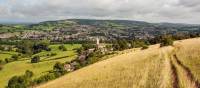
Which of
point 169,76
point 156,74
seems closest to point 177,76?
point 169,76

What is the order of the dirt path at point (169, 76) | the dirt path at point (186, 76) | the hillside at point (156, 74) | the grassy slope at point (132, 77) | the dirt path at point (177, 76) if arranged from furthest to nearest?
1. the grassy slope at point (132, 77)
2. the hillside at point (156, 74)
3. the dirt path at point (169, 76)
4. the dirt path at point (177, 76)
5. the dirt path at point (186, 76)

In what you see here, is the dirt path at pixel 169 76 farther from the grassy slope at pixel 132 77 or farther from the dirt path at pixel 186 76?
the dirt path at pixel 186 76

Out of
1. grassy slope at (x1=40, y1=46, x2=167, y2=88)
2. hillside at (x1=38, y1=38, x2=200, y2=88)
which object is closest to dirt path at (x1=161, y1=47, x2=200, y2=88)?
hillside at (x1=38, y1=38, x2=200, y2=88)

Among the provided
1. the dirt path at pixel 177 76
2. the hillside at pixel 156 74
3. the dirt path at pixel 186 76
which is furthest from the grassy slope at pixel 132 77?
the dirt path at pixel 186 76

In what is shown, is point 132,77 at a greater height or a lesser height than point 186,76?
lesser

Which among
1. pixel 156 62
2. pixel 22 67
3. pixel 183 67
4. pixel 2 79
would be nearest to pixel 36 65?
pixel 22 67

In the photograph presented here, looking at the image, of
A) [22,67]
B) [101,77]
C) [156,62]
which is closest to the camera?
[101,77]

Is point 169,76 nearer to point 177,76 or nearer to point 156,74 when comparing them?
point 177,76

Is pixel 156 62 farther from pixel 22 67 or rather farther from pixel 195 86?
pixel 22 67

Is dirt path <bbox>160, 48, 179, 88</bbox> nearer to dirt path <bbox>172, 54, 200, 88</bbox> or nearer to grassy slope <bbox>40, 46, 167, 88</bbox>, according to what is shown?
grassy slope <bbox>40, 46, 167, 88</bbox>

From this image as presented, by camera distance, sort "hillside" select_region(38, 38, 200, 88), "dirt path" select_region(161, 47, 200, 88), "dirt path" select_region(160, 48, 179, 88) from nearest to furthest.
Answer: "dirt path" select_region(161, 47, 200, 88)
"dirt path" select_region(160, 48, 179, 88)
"hillside" select_region(38, 38, 200, 88)

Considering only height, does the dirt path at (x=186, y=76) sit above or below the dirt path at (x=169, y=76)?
above
